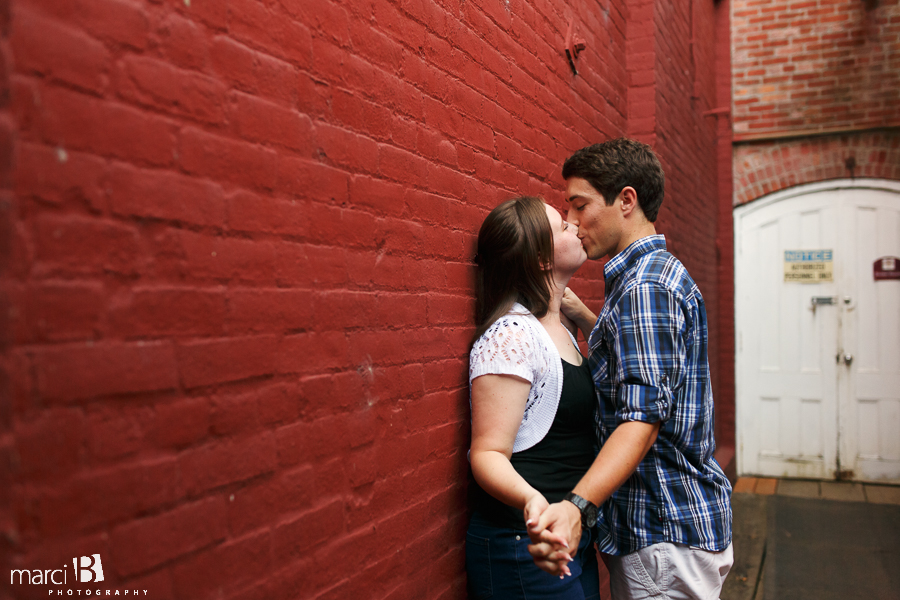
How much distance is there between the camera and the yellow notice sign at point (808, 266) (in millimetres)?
7406

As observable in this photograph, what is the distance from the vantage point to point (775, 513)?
626cm

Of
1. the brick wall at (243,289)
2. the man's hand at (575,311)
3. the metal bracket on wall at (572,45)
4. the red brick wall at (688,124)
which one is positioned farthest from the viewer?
the red brick wall at (688,124)

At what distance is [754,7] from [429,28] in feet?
23.7

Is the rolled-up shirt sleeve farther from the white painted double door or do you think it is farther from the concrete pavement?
the white painted double door

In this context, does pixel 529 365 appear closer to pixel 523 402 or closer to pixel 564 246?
pixel 523 402

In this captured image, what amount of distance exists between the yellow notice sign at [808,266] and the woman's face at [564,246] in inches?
252

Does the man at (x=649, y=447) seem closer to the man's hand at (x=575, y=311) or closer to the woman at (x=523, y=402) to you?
the woman at (x=523, y=402)

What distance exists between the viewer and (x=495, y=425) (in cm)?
186

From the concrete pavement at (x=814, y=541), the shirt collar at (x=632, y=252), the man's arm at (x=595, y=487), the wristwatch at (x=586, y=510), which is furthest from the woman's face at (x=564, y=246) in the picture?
the concrete pavement at (x=814, y=541)

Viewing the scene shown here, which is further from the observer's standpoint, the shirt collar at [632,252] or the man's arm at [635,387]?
the shirt collar at [632,252]

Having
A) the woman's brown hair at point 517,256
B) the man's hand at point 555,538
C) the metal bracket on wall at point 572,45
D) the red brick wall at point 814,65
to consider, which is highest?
the red brick wall at point 814,65

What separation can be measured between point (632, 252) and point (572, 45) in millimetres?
1426

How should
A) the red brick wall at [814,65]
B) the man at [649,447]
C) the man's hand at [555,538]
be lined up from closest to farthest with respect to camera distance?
1. the man's hand at [555,538]
2. the man at [649,447]
3. the red brick wall at [814,65]

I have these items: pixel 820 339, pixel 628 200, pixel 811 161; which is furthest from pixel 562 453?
pixel 811 161
